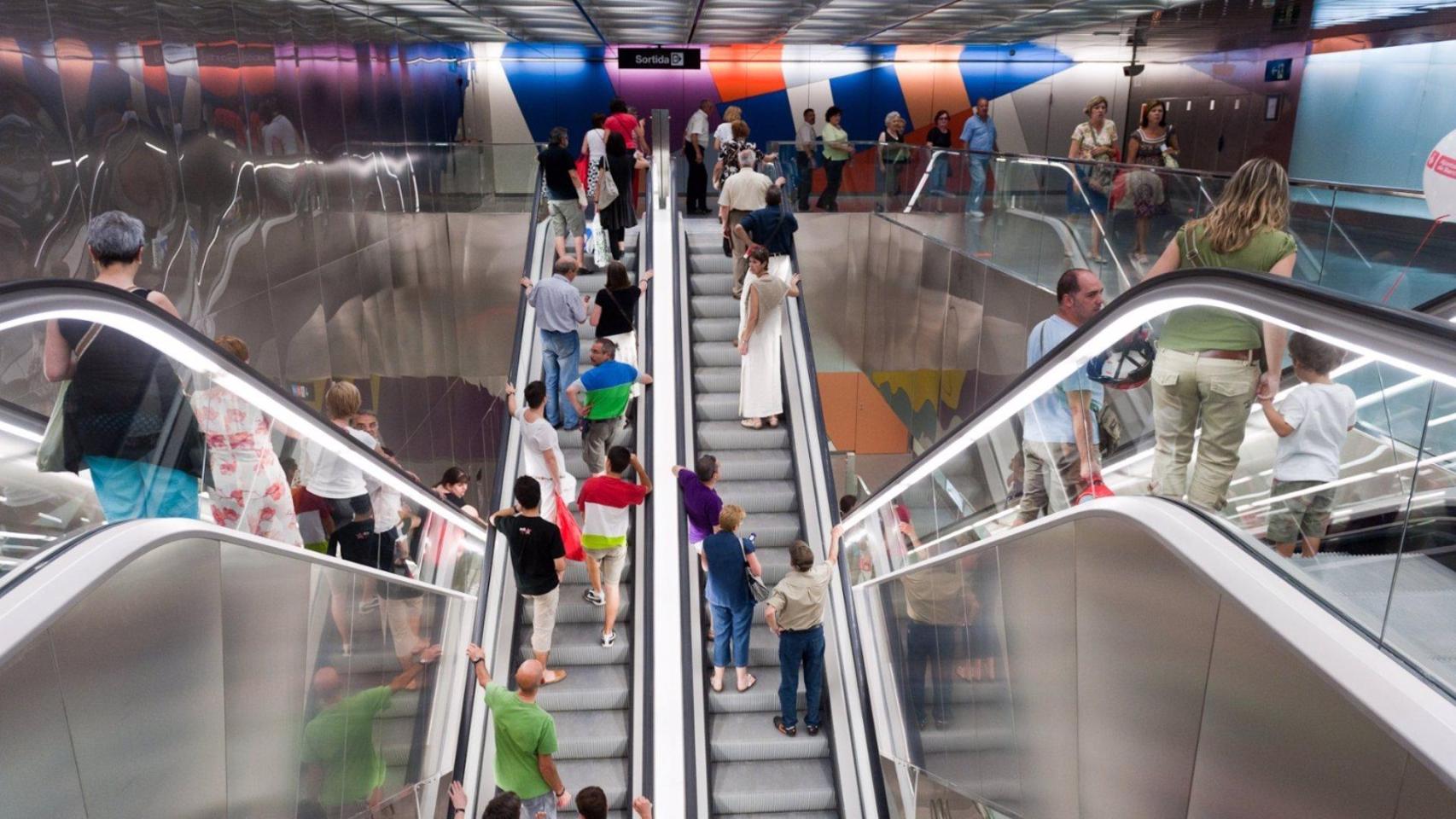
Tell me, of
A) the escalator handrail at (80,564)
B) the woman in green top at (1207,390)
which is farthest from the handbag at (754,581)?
the escalator handrail at (80,564)

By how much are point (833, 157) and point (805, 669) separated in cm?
1037

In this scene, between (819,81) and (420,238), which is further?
(819,81)

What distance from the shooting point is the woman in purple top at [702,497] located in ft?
25.3

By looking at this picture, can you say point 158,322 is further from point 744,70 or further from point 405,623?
point 744,70

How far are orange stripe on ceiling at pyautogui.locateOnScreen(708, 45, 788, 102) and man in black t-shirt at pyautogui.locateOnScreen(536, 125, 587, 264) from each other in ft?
37.4

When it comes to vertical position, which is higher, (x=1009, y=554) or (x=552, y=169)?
(x=552, y=169)

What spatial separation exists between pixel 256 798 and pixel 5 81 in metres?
3.47

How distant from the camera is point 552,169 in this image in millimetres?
11430

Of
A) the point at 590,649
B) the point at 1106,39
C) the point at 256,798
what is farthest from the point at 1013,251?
the point at 1106,39

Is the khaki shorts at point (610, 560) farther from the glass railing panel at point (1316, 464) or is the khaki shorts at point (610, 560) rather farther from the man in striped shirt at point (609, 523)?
the glass railing panel at point (1316, 464)

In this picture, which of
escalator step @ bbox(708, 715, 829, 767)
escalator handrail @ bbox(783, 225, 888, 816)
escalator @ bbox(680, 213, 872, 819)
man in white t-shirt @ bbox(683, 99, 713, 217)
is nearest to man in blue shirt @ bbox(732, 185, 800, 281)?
escalator handrail @ bbox(783, 225, 888, 816)

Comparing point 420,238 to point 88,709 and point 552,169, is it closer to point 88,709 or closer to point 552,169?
point 552,169

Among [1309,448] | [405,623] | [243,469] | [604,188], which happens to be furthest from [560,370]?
[1309,448]

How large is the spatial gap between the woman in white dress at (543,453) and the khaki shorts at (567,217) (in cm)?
384
